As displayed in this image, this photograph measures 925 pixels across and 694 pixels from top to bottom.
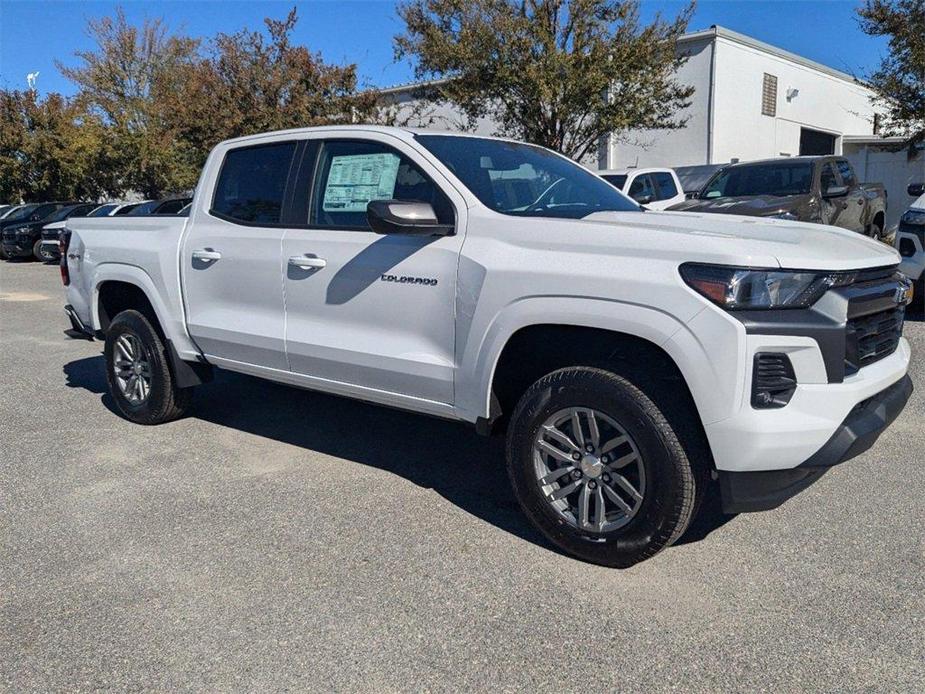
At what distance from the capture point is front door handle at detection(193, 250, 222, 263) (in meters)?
4.80

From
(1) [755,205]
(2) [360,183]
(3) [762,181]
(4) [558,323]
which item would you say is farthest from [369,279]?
(3) [762,181]

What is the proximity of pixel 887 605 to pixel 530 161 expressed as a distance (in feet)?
9.19

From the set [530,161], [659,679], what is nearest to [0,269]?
[530,161]

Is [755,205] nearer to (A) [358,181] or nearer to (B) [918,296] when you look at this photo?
(B) [918,296]

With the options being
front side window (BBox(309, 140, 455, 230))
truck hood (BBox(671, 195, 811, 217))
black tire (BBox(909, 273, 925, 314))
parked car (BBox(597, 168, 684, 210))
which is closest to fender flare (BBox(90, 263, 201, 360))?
front side window (BBox(309, 140, 455, 230))

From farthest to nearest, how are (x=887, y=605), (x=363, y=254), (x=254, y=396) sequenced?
1. (x=254, y=396)
2. (x=363, y=254)
3. (x=887, y=605)

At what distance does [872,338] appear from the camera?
10.8ft

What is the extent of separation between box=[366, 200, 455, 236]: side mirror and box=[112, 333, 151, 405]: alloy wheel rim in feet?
8.49

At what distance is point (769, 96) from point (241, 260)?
25.8m

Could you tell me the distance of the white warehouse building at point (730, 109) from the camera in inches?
914

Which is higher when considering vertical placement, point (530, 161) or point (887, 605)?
point (530, 161)

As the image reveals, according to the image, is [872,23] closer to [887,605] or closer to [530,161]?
[530,161]

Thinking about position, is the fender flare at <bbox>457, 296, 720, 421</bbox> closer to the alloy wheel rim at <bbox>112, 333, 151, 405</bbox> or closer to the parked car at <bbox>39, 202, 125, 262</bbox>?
the alloy wheel rim at <bbox>112, 333, 151, 405</bbox>

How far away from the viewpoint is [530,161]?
4480 mm
